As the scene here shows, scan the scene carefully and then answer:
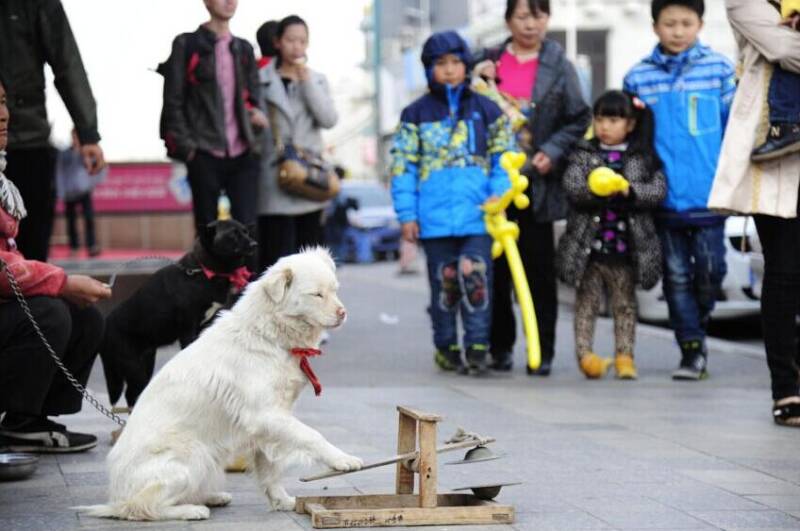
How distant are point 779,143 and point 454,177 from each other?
264 cm

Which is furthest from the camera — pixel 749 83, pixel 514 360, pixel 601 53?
pixel 601 53

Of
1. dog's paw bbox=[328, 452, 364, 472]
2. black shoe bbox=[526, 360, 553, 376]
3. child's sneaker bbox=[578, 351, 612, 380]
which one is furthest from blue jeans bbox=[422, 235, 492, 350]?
dog's paw bbox=[328, 452, 364, 472]

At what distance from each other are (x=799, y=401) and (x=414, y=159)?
3193mm

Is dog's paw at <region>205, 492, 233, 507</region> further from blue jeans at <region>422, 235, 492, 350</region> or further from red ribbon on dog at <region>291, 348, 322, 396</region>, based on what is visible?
blue jeans at <region>422, 235, 492, 350</region>

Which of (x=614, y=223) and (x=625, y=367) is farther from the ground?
(x=614, y=223)

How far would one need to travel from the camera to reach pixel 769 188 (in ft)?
24.9

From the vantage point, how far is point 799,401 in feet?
25.1

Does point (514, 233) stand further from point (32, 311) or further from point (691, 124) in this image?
point (32, 311)

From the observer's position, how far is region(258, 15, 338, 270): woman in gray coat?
36.3 ft

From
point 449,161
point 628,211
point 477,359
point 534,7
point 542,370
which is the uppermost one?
point 534,7

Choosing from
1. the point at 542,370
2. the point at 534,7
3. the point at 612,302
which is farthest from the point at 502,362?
the point at 534,7

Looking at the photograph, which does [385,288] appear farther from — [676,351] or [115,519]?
[115,519]

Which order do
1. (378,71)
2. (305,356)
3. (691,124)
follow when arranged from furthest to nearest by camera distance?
(378,71) → (691,124) → (305,356)

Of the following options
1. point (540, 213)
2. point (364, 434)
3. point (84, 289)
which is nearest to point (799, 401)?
point (364, 434)
